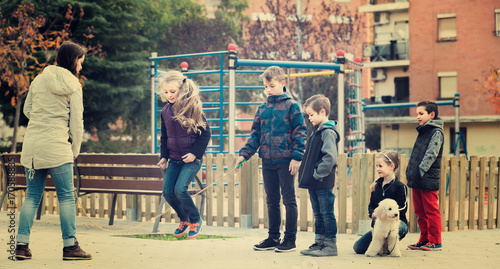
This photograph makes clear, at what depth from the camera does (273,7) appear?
4091 centimetres

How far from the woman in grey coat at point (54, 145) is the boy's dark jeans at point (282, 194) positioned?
203cm

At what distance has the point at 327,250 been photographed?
745 centimetres

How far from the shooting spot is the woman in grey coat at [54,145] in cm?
679

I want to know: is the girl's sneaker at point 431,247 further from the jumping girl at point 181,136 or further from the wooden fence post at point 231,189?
the wooden fence post at point 231,189

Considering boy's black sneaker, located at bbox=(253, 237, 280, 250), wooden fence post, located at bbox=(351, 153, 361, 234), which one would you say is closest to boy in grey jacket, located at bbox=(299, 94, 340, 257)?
boy's black sneaker, located at bbox=(253, 237, 280, 250)

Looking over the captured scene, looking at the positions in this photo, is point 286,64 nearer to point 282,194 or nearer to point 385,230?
point 282,194

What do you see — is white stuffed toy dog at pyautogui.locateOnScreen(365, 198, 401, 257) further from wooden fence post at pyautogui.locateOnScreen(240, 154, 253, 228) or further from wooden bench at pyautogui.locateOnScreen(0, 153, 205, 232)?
wooden fence post at pyautogui.locateOnScreen(240, 154, 253, 228)

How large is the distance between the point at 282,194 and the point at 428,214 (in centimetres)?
169

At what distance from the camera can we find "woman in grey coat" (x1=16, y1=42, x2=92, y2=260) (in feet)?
22.3

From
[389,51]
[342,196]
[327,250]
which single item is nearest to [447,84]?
[389,51]

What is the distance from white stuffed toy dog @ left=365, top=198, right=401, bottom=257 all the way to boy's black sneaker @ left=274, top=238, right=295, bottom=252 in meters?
0.80

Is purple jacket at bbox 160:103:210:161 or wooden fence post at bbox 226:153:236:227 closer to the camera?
purple jacket at bbox 160:103:210:161

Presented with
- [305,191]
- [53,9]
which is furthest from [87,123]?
[305,191]

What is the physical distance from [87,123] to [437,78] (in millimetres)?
21712
